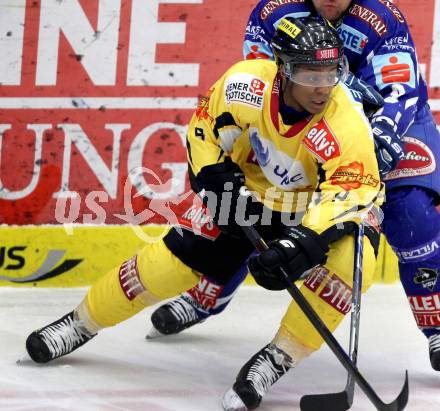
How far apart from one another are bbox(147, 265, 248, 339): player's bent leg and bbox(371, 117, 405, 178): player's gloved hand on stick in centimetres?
81

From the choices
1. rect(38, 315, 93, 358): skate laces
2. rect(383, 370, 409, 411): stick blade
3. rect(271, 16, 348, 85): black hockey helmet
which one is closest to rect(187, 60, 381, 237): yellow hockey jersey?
rect(271, 16, 348, 85): black hockey helmet

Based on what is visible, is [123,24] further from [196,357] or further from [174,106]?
[196,357]

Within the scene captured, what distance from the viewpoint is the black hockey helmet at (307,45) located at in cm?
333

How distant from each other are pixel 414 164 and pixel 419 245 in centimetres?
26

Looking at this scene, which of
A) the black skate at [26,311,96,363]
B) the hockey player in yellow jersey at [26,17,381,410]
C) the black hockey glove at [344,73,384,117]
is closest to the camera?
the hockey player in yellow jersey at [26,17,381,410]

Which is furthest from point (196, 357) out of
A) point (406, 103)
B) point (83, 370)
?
point (406, 103)

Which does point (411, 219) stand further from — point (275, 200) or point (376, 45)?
point (376, 45)

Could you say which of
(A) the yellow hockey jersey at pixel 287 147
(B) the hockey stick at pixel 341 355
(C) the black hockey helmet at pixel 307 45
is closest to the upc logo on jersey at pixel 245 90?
(A) the yellow hockey jersey at pixel 287 147

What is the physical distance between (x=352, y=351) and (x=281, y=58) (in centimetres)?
87

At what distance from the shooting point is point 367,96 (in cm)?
A: 353

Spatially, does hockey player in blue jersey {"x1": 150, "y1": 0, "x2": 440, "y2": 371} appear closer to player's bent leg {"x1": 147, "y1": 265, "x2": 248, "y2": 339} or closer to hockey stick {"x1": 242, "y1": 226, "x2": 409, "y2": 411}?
hockey stick {"x1": 242, "y1": 226, "x2": 409, "y2": 411}

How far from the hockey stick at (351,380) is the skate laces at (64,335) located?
850mm

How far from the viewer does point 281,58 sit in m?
3.41

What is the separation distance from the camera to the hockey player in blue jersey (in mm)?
3672
